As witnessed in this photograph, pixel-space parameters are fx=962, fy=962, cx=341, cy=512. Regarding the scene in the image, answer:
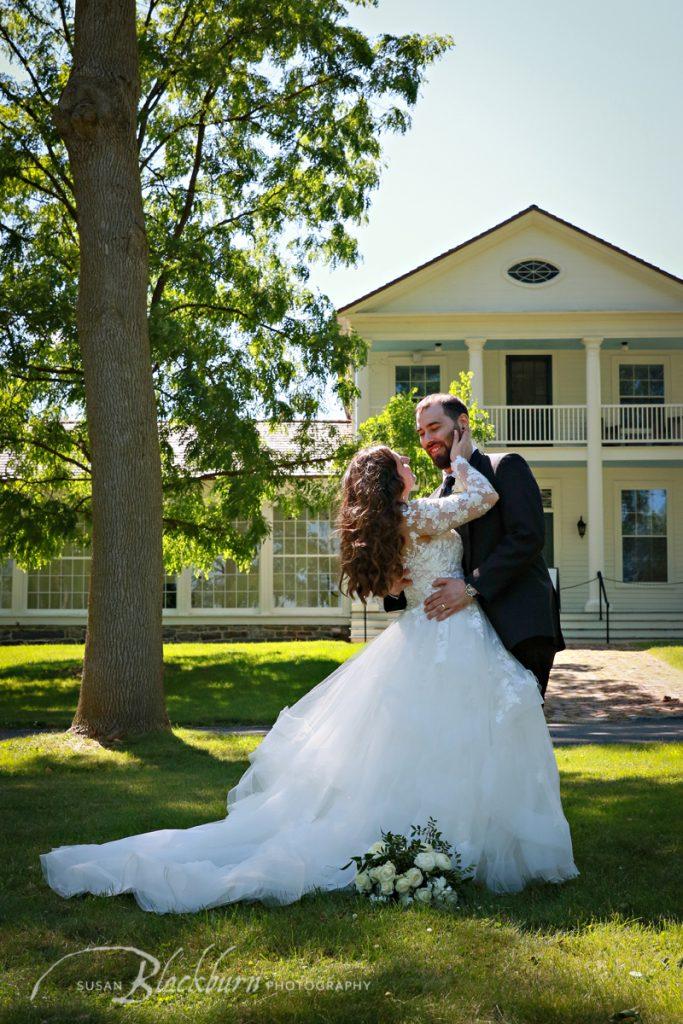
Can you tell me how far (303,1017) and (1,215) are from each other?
10.9 m

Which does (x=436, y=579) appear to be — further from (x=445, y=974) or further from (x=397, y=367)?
(x=397, y=367)

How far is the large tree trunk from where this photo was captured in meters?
8.02

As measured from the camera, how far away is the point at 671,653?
14133 mm

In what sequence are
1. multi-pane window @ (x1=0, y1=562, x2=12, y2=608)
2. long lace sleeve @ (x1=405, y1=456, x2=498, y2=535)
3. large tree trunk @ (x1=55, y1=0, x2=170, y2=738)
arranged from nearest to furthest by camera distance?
long lace sleeve @ (x1=405, y1=456, x2=498, y2=535) → large tree trunk @ (x1=55, y1=0, x2=170, y2=738) → multi-pane window @ (x1=0, y1=562, x2=12, y2=608)

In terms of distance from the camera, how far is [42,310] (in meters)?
10.6

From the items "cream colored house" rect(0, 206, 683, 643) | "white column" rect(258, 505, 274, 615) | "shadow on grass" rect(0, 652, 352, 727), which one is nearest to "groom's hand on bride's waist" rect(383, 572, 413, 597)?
"shadow on grass" rect(0, 652, 352, 727)

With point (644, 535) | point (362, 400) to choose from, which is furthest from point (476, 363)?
point (644, 535)

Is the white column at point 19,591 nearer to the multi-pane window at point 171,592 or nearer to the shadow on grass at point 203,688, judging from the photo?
the multi-pane window at point 171,592

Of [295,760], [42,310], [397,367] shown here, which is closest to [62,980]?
[295,760]

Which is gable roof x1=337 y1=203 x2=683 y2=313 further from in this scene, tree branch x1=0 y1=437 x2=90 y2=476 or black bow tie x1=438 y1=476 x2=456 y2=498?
black bow tie x1=438 y1=476 x2=456 y2=498

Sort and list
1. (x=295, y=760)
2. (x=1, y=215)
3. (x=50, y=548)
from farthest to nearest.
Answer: (x=50, y=548), (x=1, y=215), (x=295, y=760)

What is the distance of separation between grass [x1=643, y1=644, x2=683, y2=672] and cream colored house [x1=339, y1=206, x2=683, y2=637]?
2972 mm

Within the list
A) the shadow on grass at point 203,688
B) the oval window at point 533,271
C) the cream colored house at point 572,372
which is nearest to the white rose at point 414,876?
the shadow on grass at point 203,688

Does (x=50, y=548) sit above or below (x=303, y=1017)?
above
